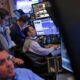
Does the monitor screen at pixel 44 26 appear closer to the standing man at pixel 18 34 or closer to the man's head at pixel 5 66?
the standing man at pixel 18 34

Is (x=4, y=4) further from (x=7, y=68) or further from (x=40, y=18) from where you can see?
(x=7, y=68)

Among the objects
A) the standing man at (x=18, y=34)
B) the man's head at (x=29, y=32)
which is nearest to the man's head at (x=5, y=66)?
the man's head at (x=29, y=32)

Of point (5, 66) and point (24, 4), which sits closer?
point (5, 66)

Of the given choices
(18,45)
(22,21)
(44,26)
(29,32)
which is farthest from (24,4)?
(29,32)

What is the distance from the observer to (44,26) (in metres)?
4.47

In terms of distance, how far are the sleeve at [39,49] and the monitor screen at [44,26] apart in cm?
46

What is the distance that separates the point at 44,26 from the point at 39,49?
669 millimetres

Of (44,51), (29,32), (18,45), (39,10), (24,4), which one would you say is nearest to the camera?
(44,51)

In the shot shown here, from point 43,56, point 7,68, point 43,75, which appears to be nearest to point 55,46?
point 43,56

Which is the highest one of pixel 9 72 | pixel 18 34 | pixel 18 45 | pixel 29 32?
pixel 9 72

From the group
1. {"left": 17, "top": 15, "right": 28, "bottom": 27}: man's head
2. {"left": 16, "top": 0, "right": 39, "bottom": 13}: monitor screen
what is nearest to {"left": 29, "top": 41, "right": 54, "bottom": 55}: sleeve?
{"left": 17, "top": 15, "right": 28, "bottom": 27}: man's head

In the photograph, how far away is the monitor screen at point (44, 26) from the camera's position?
432cm

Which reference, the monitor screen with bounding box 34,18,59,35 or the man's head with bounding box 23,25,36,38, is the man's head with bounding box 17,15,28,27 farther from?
the man's head with bounding box 23,25,36,38

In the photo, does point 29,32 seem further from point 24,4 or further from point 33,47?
point 24,4
